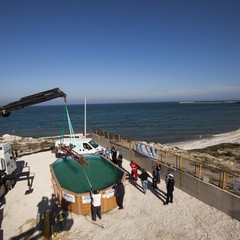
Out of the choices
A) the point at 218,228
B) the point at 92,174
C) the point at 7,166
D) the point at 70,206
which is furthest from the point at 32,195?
the point at 218,228

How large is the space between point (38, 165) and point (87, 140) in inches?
193

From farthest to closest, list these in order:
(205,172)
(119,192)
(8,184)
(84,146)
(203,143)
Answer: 1. (203,143)
2. (84,146)
3. (8,184)
4. (205,172)
5. (119,192)

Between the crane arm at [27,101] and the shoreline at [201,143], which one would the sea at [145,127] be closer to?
the shoreline at [201,143]

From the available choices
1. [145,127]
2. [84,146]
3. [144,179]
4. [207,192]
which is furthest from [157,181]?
[145,127]

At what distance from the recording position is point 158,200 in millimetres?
13164

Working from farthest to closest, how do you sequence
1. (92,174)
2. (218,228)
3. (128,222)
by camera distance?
(92,174) → (128,222) → (218,228)

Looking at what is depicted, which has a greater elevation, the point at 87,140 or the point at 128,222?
the point at 87,140

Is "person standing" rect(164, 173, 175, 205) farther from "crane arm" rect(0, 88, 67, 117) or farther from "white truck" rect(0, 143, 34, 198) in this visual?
"crane arm" rect(0, 88, 67, 117)

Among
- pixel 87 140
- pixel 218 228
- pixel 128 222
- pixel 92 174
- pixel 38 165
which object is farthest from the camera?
pixel 87 140

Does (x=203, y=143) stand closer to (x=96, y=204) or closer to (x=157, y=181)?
(x=157, y=181)

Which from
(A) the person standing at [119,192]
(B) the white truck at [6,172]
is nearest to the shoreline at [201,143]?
(A) the person standing at [119,192]

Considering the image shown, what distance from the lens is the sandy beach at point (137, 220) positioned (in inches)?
400

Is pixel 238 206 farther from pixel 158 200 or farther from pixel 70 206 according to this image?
pixel 70 206

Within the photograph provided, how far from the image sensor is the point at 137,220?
37.0 feet
